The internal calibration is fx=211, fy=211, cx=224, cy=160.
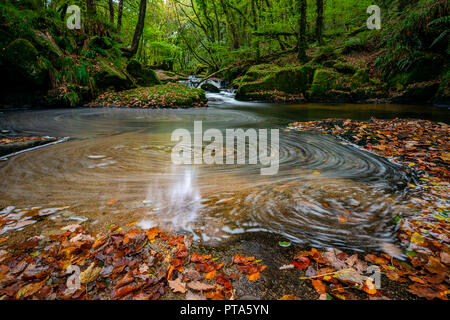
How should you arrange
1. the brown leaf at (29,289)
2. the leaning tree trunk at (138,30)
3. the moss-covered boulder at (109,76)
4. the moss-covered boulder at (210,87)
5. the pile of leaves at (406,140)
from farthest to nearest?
the moss-covered boulder at (210,87), the leaning tree trunk at (138,30), the moss-covered boulder at (109,76), the pile of leaves at (406,140), the brown leaf at (29,289)

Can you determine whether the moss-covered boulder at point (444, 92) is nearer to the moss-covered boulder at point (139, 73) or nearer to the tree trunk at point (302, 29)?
the tree trunk at point (302, 29)

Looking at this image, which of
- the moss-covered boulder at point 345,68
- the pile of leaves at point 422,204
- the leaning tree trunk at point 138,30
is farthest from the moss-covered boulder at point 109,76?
the moss-covered boulder at point 345,68

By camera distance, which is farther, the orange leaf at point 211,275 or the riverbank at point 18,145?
the riverbank at point 18,145

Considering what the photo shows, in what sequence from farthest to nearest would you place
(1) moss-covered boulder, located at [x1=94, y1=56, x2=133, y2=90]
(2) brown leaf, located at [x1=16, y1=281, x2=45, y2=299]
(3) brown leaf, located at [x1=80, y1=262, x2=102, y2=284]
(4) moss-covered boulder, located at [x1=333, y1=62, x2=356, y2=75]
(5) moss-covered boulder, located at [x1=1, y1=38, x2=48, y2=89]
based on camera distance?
(4) moss-covered boulder, located at [x1=333, y1=62, x2=356, y2=75] < (1) moss-covered boulder, located at [x1=94, y1=56, x2=133, y2=90] < (5) moss-covered boulder, located at [x1=1, y1=38, x2=48, y2=89] < (3) brown leaf, located at [x1=80, y1=262, x2=102, y2=284] < (2) brown leaf, located at [x1=16, y1=281, x2=45, y2=299]

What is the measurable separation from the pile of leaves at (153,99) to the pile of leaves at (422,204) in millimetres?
8646

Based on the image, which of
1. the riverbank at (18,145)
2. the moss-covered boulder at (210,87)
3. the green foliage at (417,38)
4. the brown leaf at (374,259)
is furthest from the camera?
the moss-covered boulder at (210,87)

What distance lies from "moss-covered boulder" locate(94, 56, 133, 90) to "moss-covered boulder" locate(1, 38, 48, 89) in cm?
244

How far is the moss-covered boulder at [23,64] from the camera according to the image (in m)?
8.98

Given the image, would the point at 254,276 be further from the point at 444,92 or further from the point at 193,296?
the point at 444,92

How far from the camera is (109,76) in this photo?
11969mm

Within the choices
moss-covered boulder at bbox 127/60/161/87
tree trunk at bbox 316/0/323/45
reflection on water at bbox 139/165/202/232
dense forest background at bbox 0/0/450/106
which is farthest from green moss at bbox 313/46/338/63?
reflection on water at bbox 139/165/202/232

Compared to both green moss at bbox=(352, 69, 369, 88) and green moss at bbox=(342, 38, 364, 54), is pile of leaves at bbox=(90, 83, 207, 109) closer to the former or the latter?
green moss at bbox=(352, 69, 369, 88)

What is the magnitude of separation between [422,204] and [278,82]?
1297 cm

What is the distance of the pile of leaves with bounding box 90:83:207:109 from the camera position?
38.1ft
